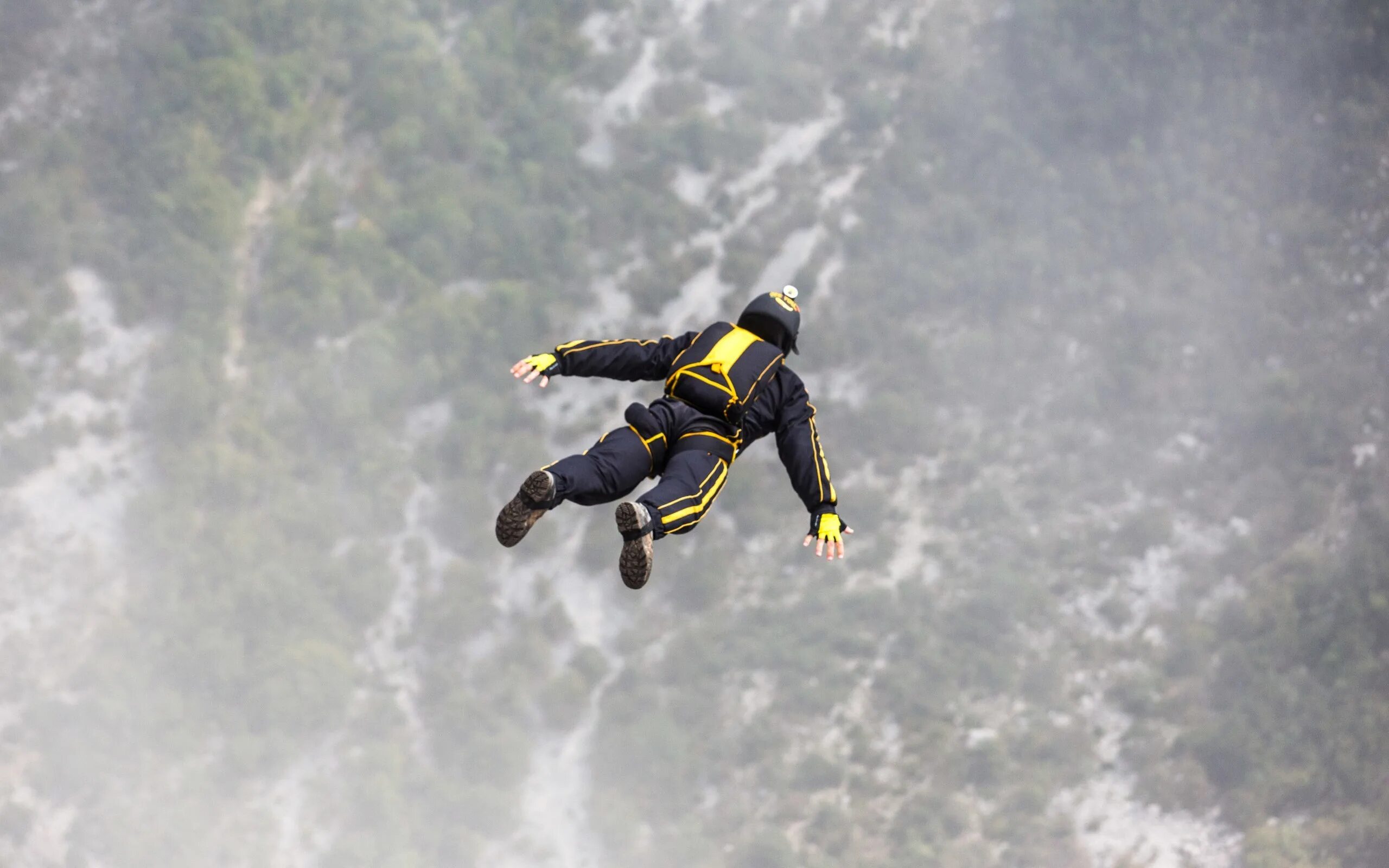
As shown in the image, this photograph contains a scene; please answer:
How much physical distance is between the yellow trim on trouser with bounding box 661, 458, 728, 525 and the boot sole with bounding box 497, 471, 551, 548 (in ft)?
3.62

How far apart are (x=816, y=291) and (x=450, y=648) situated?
76.4 feet

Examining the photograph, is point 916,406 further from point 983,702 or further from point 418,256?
point 418,256

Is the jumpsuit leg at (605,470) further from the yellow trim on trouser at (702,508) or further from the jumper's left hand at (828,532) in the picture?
the jumper's left hand at (828,532)

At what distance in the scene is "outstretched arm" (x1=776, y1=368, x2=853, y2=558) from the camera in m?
14.6

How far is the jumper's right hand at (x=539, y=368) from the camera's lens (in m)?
14.2

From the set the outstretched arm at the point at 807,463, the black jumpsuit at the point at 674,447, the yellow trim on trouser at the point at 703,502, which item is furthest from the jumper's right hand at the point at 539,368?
the outstretched arm at the point at 807,463

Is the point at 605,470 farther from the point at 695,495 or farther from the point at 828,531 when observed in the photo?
the point at 828,531

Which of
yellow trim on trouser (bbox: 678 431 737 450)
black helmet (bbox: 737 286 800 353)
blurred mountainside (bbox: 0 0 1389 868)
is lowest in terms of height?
yellow trim on trouser (bbox: 678 431 737 450)

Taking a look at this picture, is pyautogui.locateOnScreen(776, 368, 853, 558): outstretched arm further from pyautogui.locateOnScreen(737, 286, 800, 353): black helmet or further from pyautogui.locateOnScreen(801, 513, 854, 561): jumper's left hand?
pyautogui.locateOnScreen(737, 286, 800, 353): black helmet

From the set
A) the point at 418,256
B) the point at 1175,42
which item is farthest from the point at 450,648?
the point at 1175,42

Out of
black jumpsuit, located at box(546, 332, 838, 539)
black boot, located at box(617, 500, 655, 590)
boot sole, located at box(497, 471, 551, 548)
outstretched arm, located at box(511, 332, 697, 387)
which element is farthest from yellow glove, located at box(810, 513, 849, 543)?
boot sole, located at box(497, 471, 551, 548)

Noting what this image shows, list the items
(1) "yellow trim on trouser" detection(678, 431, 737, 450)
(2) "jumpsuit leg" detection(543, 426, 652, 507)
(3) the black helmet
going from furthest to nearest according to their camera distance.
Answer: (3) the black helmet → (1) "yellow trim on trouser" detection(678, 431, 737, 450) → (2) "jumpsuit leg" detection(543, 426, 652, 507)

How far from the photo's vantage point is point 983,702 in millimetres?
66312

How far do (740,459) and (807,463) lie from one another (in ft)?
191
